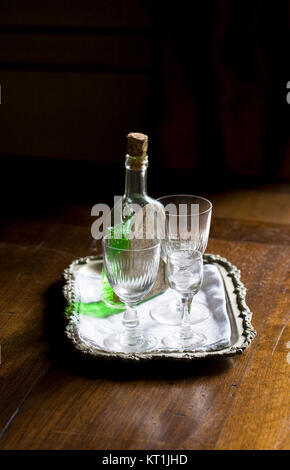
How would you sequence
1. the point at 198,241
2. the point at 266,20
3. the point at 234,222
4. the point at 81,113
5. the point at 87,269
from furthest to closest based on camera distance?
the point at 81,113
the point at 266,20
the point at 234,222
the point at 87,269
the point at 198,241

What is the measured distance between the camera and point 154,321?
924 mm

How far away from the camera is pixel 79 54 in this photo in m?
2.44

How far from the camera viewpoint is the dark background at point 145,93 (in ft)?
7.20

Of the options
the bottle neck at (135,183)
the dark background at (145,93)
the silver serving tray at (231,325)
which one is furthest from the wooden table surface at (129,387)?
the dark background at (145,93)

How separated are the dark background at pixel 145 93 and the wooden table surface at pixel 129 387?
106 cm

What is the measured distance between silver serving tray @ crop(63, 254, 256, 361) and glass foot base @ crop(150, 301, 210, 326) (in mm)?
39

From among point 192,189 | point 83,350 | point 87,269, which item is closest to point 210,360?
point 83,350

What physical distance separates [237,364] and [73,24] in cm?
189

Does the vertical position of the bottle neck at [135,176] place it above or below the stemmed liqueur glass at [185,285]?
above

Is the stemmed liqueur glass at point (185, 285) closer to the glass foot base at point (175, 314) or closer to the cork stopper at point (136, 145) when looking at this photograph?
the glass foot base at point (175, 314)

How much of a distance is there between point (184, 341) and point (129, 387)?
4.9 inches

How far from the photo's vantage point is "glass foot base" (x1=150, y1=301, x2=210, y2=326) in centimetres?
92

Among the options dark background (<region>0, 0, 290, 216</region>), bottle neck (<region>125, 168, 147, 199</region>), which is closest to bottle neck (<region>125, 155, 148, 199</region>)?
bottle neck (<region>125, 168, 147, 199</region>)
